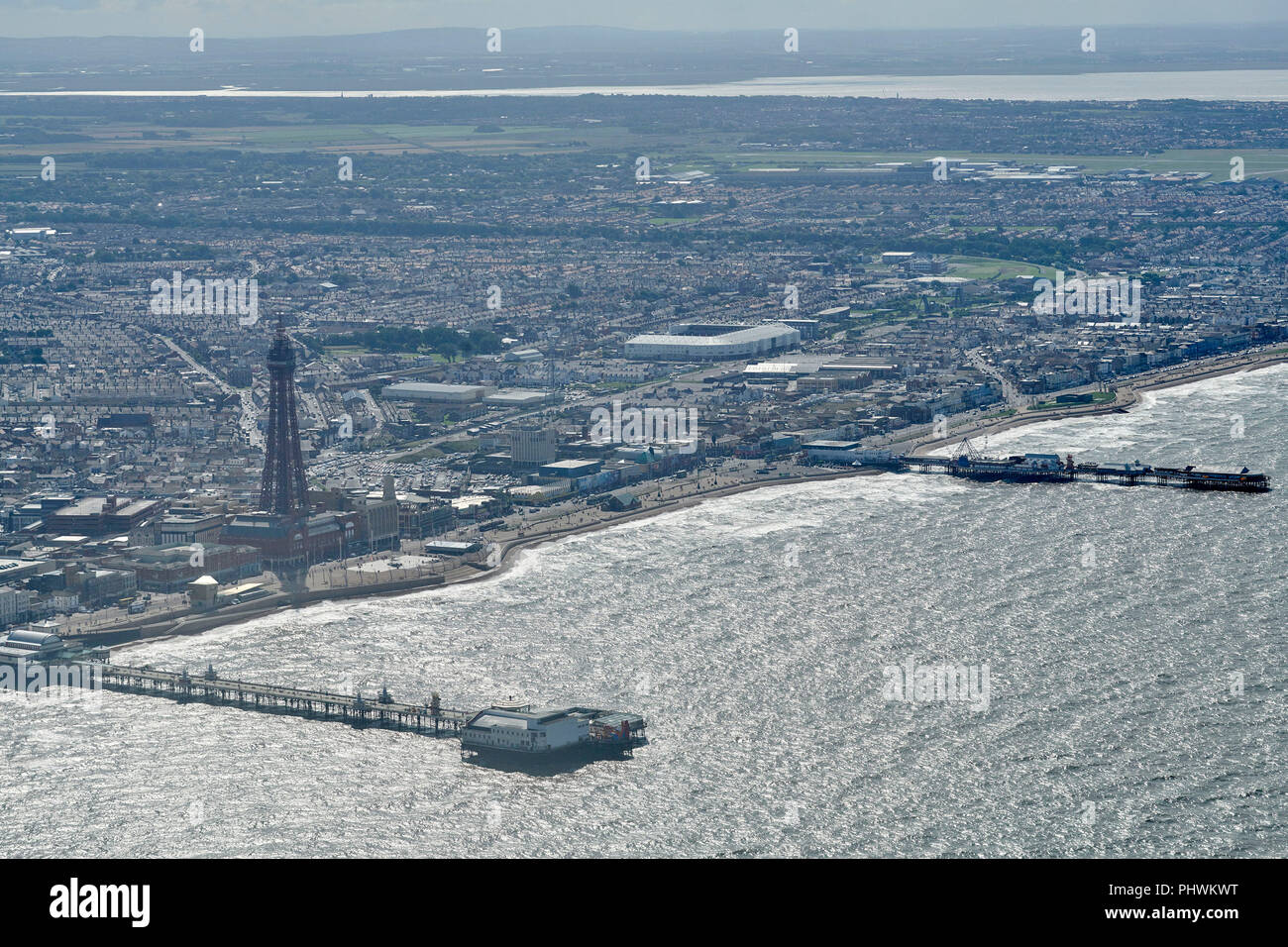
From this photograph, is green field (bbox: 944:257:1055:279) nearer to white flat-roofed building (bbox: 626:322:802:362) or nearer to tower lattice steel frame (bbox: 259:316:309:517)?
white flat-roofed building (bbox: 626:322:802:362)

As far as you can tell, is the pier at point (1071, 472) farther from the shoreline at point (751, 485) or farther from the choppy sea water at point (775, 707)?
the choppy sea water at point (775, 707)

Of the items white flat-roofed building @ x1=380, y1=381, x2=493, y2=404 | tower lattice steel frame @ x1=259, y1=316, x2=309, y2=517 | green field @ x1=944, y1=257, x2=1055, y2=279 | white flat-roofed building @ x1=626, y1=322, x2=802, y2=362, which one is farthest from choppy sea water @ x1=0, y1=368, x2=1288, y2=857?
green field @ x1=944, y1=257, x2=1055, y2=279

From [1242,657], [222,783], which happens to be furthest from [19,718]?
[1242,657]

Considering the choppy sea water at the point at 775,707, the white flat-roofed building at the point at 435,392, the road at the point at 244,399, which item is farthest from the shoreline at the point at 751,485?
the white flat-roofed building at the point at 435,392

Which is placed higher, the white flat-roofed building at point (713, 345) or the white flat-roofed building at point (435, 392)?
the white flat-roofed building at point (713, 345)

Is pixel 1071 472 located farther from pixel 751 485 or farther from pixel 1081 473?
pixel 751 485

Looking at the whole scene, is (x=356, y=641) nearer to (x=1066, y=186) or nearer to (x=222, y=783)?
(x=222, y=783)
